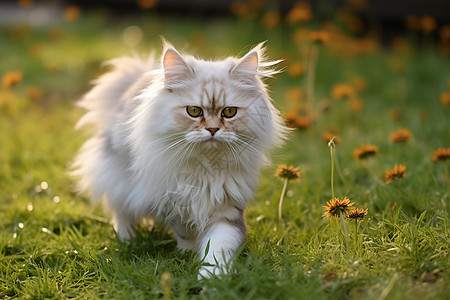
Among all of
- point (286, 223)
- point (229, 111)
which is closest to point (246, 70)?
point (229, 111)

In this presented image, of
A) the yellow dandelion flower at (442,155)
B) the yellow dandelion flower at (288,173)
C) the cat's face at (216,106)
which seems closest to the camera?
the cat's face at (216,106)

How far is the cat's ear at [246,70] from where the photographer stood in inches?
→ 93.1

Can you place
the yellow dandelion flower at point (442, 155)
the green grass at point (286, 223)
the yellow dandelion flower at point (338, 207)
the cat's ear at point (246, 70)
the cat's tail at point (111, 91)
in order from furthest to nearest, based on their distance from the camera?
the cat's tail at point (111, 91) → the yellow dandelion flower at point (442, 155) → the cat's ear at point (246, 70) → the yellow dandelion flower at point (338, 207) → the green grass at point (286, 223)

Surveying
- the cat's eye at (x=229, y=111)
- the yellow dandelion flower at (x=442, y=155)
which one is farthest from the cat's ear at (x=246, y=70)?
the yellow dandelion flower at (x=442, y=155)

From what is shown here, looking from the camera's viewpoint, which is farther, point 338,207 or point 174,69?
point 174,69

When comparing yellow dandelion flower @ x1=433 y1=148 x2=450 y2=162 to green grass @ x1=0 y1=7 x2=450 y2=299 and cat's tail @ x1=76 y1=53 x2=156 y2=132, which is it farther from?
cat's tail @ x1=76 y1=53 x2=156 y2=132

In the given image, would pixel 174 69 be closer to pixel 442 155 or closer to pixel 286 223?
pixel 286 223

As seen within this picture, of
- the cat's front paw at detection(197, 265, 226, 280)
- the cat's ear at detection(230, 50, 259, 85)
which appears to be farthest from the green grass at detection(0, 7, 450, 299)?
the cat's ear at detection(230, 50, 259, 85)

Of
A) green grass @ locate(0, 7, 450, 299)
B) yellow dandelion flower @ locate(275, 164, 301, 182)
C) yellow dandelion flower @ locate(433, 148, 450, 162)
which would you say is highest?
yellow dandelion flower @ locate(433, 148, 450, 162)

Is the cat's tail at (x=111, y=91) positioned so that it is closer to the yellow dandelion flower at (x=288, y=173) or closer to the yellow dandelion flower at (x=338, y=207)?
the yellow dandelion flower at (x=288, y=173)

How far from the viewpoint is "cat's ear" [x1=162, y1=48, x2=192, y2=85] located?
2320 mm

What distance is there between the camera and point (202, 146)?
7.53 ft

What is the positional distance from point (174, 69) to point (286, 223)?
1.10 meters

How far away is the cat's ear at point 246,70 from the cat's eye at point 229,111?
0.18 metres
